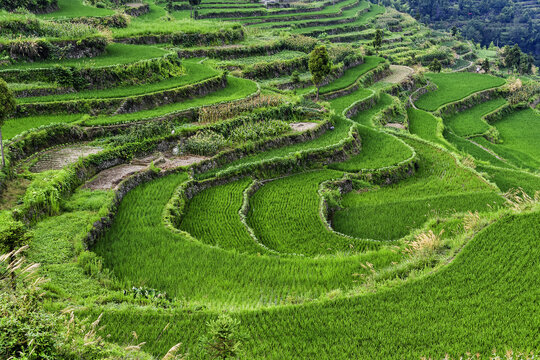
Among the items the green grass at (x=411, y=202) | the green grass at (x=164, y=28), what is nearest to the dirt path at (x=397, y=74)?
the green grass at (x=164, y=28)

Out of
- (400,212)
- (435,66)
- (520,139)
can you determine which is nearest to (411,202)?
(400,212)

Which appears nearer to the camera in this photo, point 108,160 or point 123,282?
point 123,282

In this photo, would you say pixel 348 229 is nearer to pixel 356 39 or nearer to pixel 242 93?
pixel 242 93

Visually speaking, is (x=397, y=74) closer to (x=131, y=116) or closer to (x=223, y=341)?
(x=131, y=116)

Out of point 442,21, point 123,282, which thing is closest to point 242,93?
point 123,282

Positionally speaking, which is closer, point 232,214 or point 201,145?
point 232,214

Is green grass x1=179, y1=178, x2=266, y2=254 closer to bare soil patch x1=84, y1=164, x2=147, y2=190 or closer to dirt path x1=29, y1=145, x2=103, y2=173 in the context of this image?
bare soil patch x1=84, y1=164, x2=147, y2=190

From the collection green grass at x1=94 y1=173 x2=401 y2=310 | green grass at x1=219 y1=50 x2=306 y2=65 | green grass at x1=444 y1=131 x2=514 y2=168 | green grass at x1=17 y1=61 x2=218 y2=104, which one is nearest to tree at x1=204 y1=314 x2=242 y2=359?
green grass at x1=94 y1=173 x2=401 y2=310
